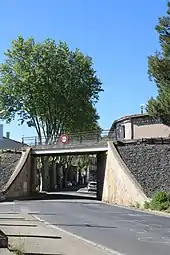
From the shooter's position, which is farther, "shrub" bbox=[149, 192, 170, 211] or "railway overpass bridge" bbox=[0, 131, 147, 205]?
"railway overpass bridge" bbox=[0, 131, 147, 205]

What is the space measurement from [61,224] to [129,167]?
21748 mm

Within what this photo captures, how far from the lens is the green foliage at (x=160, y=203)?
33.8 metres

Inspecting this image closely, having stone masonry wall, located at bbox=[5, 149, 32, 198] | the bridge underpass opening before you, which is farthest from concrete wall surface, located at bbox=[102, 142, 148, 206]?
stone masonry wall, located at bbox=[5, 149, 32, 198]

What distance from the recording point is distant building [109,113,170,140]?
5127 cm

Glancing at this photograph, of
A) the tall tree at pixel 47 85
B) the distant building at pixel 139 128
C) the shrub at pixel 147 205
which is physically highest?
the tall tree at pixel 47 85

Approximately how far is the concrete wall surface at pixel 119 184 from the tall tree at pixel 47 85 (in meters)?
22.3

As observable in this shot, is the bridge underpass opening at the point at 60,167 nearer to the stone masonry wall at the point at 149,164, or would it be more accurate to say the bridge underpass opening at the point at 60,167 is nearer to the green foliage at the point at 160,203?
the stone masonry wall at the point at 149,164

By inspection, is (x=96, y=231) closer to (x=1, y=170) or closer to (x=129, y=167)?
(x=129, y=167)

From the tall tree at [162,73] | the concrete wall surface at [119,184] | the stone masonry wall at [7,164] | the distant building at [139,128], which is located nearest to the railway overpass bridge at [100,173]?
the concrete wall surface at [119,184]

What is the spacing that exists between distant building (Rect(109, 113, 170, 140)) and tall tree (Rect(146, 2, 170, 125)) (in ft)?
66.6

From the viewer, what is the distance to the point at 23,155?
55125 millimetres

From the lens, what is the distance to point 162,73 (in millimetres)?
28953

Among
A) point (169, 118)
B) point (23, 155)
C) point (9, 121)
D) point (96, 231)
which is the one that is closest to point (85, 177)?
point (9, 121)

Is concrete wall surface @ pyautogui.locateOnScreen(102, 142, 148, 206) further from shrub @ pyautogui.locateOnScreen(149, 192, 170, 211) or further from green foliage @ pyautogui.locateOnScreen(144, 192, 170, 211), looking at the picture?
shrub @ pyautogui.locateOnScreen(149, 192, 170, 211)
